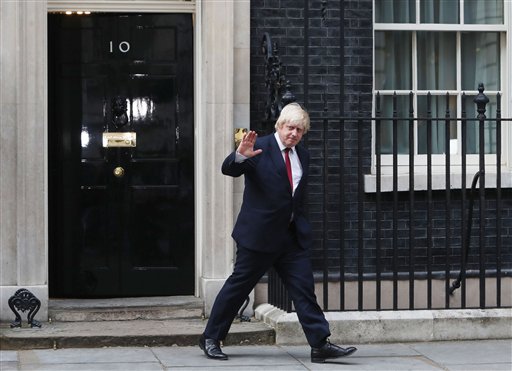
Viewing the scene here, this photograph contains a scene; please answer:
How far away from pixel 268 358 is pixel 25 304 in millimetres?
1995

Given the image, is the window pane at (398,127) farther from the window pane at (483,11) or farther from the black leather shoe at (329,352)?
the black leather shoe at (329,352)

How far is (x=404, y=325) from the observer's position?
8.76 meters

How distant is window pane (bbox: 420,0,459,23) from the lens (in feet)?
33.3

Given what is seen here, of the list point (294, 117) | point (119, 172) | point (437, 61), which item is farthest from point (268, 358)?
point (437, 61)

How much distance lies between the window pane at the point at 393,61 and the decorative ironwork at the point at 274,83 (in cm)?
115

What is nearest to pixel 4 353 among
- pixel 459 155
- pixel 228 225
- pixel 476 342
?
pixel 228 225

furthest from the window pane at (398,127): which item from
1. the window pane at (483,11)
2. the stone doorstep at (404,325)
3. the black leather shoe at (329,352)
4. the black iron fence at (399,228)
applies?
the black leather shoe at (329,352)

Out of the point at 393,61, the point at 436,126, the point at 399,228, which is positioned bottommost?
the point at 399,228

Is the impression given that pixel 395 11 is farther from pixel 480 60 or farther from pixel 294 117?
pixel 294 117

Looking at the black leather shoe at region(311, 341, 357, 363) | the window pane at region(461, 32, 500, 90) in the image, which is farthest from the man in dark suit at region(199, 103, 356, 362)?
the window pane at region(461, 32, 500, 90)

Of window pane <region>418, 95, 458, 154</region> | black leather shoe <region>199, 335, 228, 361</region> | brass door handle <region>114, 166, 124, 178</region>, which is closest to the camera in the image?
black leather shoe <region>199, 335, 228, 361</region>

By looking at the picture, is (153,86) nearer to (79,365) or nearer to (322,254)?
(322,254)

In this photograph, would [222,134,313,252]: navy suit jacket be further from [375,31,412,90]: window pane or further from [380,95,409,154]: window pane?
[375,31,412,90]: window pane

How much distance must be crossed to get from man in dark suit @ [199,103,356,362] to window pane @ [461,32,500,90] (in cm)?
285
